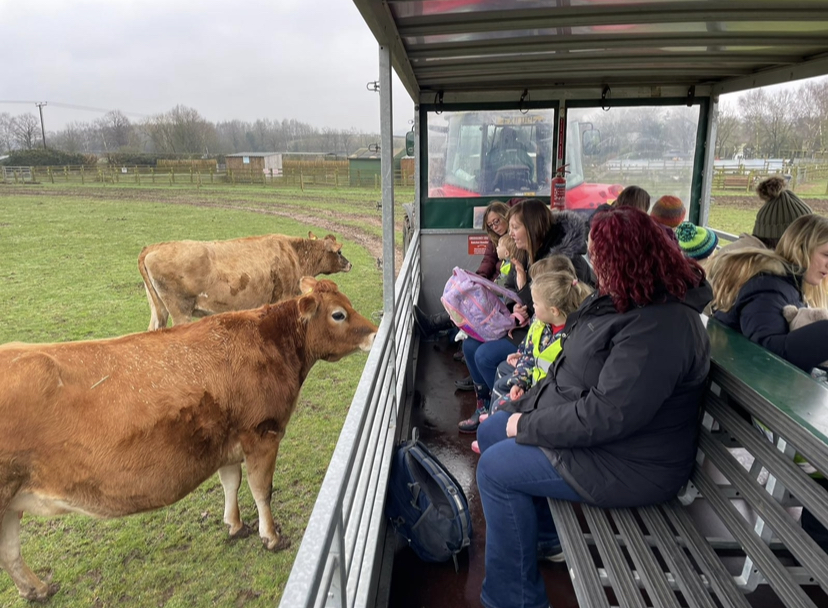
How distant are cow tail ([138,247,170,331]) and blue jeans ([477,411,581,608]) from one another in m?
6.04

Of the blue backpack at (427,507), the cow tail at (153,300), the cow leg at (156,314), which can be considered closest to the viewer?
the blue backpack at (427,507)

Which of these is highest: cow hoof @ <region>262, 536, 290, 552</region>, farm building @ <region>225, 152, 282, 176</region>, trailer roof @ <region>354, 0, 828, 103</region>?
farm building @ <region>225, 152, 282, 176</region>

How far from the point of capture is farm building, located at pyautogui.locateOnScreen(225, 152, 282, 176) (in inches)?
1617

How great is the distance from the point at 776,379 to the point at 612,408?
562 mm

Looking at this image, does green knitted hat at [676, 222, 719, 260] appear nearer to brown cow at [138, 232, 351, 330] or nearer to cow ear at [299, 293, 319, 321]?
cow ear at [299, 293, 319, 321]

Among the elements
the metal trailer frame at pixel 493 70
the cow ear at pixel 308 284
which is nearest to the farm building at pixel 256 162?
the metal trailer frame at pixel 493 70

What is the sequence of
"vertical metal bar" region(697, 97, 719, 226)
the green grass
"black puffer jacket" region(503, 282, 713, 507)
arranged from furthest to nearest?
"vertical metal bar" region(697, 97, 719, 226)
the green grass
"black puffer jacket" region(503, 282, 713, 507)

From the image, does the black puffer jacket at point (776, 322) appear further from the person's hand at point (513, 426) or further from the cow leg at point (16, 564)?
the cow leg at point (16, 564)

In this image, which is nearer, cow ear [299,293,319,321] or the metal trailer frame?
the metal trailer frame

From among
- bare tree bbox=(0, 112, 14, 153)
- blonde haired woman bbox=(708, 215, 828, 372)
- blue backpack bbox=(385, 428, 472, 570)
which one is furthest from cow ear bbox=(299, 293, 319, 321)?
bare tree bbox=(0, 112, 14, 153)

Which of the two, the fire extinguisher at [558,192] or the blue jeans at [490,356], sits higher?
the fire extinguisher at [558,192]

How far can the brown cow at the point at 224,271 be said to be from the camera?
6.93 meters

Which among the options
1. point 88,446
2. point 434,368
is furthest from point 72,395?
point 434,368

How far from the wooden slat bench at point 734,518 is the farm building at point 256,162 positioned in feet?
134
